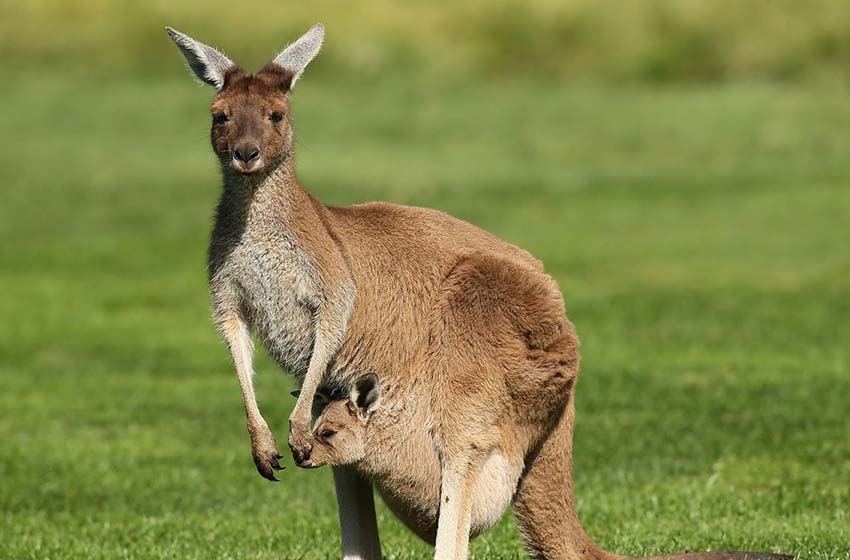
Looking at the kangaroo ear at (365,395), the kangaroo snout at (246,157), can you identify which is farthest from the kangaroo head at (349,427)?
the kangaroo snout at (246,157)

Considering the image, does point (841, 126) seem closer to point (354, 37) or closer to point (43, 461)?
point (354, 37)

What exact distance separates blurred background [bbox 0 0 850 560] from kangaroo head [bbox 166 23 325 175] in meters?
2.40

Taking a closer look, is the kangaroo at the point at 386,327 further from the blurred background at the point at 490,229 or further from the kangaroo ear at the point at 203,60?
the blurred background at the point at 490,229

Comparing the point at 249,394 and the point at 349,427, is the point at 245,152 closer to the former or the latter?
the point at 249,394

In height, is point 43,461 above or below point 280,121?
below

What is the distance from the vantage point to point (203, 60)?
19.1ft

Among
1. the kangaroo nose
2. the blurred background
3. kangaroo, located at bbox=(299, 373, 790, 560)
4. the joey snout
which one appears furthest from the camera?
the blurred background

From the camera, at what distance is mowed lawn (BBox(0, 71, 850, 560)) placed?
27.9 feet

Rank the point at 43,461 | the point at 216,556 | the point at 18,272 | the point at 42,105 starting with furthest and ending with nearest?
the point at 42,105, the point at 18,272, the point at 43,461, the point at 216,556

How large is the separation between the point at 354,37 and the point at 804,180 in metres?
13.8

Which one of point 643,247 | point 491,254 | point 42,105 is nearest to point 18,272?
point 643,247

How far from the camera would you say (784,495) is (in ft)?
27.7

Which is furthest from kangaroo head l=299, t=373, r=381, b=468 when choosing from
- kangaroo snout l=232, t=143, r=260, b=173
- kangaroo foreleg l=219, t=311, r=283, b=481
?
kangaroo snout l=232, t=143, r=260, b=173

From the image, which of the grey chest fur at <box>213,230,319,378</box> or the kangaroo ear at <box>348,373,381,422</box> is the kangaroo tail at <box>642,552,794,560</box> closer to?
the kangaroo ear at <box>348,373,381,422</box>
